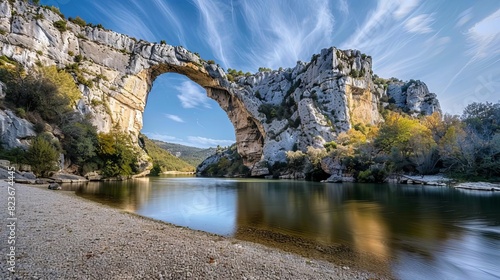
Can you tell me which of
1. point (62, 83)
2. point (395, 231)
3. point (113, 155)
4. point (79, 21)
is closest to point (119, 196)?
point (395, 231)

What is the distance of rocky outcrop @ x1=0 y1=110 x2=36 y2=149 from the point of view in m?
23.7

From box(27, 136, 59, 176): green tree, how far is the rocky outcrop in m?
2.36

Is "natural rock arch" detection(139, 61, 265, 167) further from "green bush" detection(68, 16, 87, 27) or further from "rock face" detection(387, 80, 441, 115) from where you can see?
"rock face" detection(387, 80, 441, 115)

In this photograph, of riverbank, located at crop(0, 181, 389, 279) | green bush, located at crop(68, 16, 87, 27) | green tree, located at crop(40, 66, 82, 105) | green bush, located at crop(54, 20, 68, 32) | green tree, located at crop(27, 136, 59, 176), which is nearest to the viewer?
riverbank, located at crop(0, 181, 389, 279)

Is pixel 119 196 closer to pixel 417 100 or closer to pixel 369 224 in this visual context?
pixel 369 224

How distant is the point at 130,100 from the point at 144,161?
1583 centimetres

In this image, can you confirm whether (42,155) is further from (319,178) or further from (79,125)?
(319,178)

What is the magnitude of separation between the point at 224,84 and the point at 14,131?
2054 inches

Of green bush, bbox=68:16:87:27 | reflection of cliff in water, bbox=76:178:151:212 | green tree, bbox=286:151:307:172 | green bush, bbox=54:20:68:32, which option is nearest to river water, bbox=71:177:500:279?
reflection of cliff in water, bbox=76:178:151:212

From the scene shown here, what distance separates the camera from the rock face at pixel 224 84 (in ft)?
143

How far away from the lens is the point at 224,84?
71625 millimetres

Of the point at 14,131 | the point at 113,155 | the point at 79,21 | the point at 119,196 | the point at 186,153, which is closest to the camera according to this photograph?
the point at 119,196

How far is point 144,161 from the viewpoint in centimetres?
5031

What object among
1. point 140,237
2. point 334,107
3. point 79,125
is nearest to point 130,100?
point 79,125
